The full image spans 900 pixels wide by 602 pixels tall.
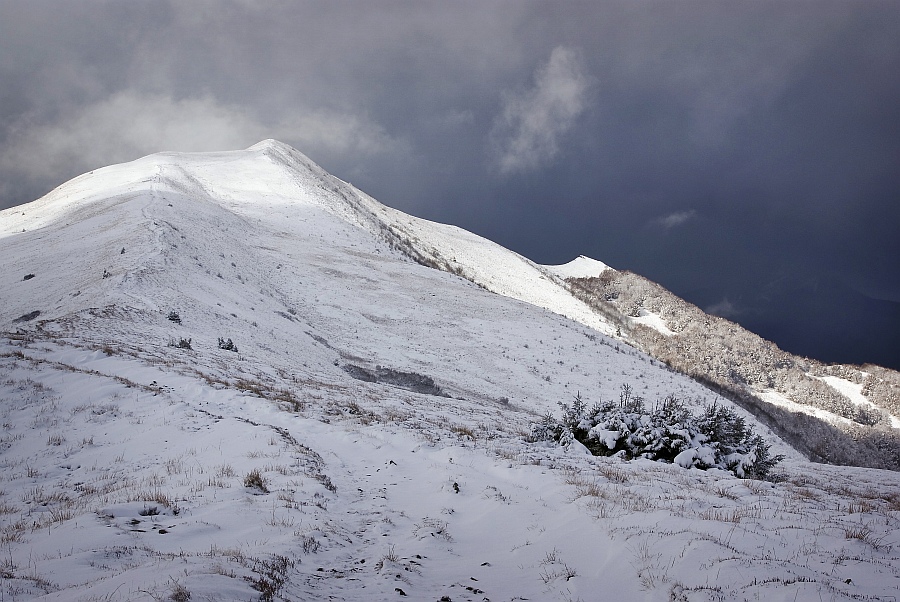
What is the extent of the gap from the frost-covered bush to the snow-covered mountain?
0.74 meters

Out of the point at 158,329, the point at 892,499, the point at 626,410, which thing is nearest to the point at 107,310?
the point at 158,329

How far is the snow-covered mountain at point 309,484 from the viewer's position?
4.10 metres

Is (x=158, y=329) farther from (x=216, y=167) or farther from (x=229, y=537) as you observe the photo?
(x=216, y=167)

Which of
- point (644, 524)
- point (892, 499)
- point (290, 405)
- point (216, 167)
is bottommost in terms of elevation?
point (290, 405)

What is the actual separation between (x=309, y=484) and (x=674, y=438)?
333 inches

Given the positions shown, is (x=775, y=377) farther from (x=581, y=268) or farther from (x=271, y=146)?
(x=271, y=146)

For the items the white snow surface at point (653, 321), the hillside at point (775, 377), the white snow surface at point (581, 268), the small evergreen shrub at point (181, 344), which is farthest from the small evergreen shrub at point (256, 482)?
the white snow surface at point (581, 268)

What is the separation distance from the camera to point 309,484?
696 cm

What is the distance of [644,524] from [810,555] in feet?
5.25

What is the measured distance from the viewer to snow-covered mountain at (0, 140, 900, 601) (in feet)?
13.5

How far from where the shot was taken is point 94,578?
3611 millimetres

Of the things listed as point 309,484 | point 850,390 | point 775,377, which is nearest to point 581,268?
point 775,377

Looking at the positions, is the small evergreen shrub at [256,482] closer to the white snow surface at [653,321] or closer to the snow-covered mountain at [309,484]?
the snow-covered mountain at [309,484]

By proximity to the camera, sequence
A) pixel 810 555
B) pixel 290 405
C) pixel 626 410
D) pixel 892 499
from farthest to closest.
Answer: pixel 290 405
pixel 626 410
pixel 892 499
pixel 810 555
